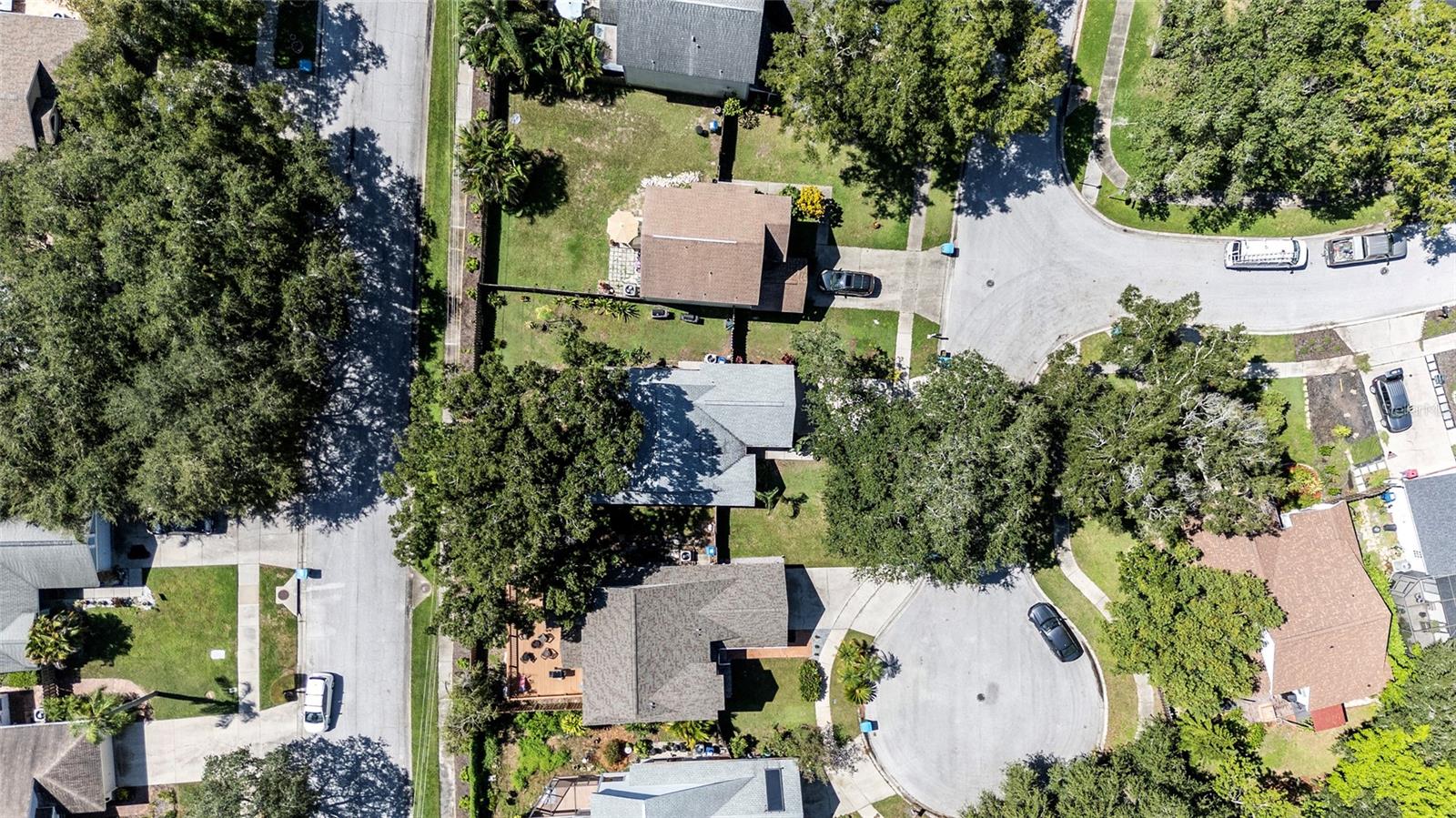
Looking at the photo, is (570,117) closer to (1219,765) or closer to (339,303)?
(339,303)

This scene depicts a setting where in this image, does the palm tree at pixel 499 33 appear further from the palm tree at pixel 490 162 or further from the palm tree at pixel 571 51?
the palm tree at pixel 490 162

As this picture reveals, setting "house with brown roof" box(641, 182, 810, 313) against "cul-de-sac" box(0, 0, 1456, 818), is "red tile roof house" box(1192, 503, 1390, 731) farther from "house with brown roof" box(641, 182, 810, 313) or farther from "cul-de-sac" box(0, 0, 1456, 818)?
"house with brown roof" box(641, 182, 810, 313)

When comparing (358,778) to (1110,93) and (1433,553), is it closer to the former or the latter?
(1110,93)

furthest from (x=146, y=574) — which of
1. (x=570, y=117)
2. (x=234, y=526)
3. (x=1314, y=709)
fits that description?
(x=1314, y=709)

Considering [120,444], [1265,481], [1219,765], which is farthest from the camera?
[1219,765]

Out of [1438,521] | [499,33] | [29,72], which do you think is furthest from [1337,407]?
[29,72]

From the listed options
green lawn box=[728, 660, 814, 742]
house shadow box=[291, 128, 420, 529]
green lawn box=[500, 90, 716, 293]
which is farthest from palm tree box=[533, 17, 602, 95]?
green lawn box=[728, 660, 814, 742]
